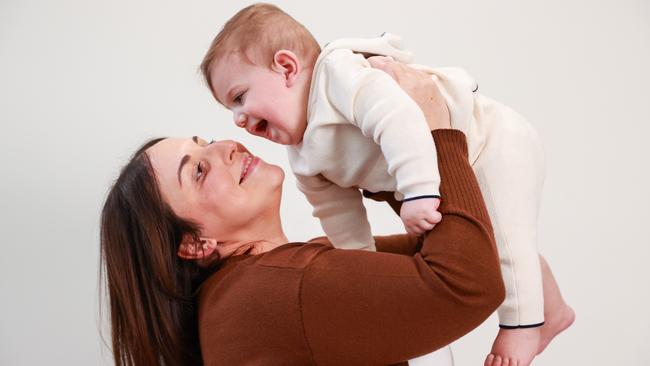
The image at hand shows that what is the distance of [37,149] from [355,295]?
1444mm

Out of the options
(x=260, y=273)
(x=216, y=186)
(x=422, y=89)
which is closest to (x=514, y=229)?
(x=422, y=89)

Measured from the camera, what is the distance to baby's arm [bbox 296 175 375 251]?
1.72 m

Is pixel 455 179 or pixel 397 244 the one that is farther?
pixel 397 244

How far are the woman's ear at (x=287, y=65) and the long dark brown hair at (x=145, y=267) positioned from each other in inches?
14.8

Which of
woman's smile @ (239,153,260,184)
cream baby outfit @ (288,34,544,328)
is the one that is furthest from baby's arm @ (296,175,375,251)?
woman's smile @ (239,153,260,184)

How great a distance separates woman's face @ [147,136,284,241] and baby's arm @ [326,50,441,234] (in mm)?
326

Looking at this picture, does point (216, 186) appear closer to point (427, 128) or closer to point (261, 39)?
point (261, 39)

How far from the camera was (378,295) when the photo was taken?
53.1 inches

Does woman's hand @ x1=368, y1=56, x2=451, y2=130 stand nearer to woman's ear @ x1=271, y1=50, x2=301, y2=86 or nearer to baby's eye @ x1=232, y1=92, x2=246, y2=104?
Answer: woman's ear @ x1=271, y1=50, x2=301, y2=86

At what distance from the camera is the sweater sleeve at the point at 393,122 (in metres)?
1.36

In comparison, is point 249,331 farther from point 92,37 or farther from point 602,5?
point 602,5

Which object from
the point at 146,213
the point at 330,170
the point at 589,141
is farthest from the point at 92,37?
the point at 589,141

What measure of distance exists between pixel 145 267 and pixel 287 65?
1.82 ft

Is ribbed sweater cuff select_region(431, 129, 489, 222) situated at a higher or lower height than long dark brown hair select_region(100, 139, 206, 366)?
higher
